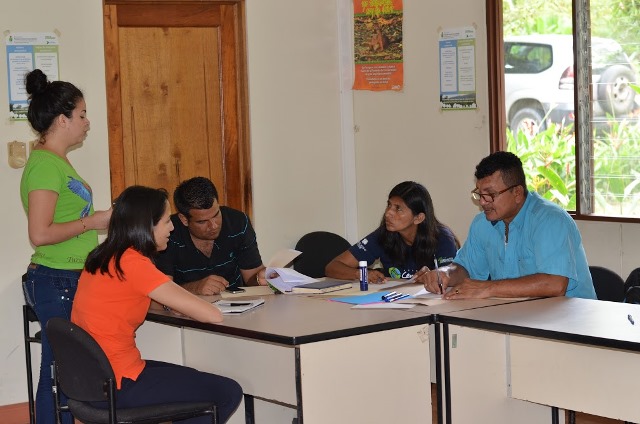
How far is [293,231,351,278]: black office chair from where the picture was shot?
5.44m

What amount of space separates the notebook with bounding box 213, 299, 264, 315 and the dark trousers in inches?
12.6

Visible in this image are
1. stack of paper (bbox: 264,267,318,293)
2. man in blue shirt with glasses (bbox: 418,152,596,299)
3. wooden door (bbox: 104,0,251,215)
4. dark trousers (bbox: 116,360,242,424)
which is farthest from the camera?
wooden door (bbox: 104,0,251,215)

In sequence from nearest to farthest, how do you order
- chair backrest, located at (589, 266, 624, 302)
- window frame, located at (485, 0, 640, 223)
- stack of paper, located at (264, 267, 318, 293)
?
chair backrest, located at (589, 266, 624, 302)
stack of paper, located at (264, 267, 318, 293)
window frame, located at (485, 0, 640, 223)

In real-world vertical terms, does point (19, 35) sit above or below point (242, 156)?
above

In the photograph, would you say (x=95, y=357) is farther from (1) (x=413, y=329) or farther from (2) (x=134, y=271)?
(1) (x=413, y=329)

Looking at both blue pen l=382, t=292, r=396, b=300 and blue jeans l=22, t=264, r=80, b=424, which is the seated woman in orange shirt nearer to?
blue jeans l=22, t=264, r=80, b=424

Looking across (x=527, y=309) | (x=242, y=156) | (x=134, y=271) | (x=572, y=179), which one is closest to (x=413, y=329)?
(x=527, y=309)

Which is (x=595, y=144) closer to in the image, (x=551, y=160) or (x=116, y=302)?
(x=551, y=160)

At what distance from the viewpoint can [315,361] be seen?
3061 millimetres

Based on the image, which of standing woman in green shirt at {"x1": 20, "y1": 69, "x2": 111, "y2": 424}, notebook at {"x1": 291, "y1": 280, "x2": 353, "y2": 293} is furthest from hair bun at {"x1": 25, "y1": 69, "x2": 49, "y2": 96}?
notebook at {"x1": 291, "y1": 280, "x2": 353, "y2": 293}

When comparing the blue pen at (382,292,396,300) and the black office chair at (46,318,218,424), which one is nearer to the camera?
the black office chair at (46,318,218,424)

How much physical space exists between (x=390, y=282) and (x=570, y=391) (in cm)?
132

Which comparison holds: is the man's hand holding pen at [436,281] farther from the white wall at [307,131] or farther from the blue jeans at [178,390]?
the white wall at [307,131]

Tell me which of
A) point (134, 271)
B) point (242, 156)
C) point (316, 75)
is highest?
point (316, 75)
